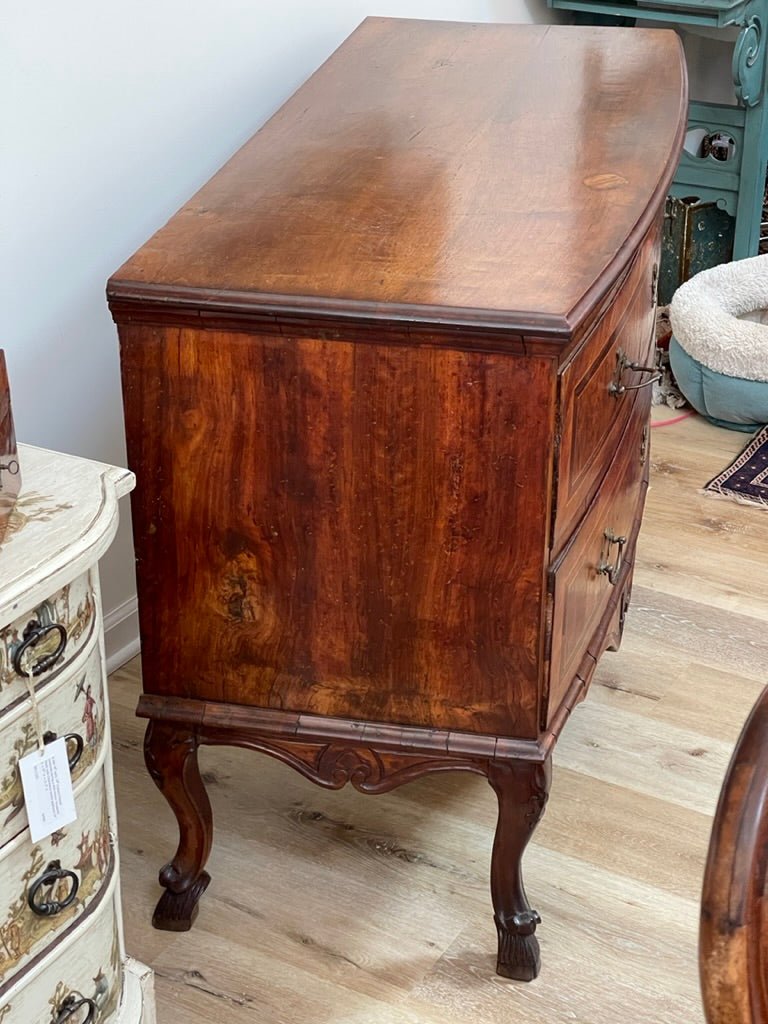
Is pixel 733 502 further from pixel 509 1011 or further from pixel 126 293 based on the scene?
pixel 126 293

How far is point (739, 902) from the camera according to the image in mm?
574

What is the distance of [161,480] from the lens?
54.8 inches

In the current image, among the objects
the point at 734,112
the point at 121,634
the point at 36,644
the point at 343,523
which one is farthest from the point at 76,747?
the point at 734,112

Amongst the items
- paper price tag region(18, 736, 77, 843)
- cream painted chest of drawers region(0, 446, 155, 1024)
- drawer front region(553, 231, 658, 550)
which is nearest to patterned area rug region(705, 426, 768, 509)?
drawer front region(553, 231, 658, 550)

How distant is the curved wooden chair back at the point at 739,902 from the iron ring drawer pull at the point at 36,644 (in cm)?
63

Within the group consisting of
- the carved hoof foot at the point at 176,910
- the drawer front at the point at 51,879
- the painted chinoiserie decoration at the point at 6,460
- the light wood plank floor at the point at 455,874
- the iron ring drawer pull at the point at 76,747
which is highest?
the painted chinoiserie decoration at the point at 6,460

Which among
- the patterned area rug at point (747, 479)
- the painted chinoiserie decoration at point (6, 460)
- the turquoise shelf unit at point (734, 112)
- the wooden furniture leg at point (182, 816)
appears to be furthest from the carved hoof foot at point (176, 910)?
the turquoise shelf unit at point (734, 112)

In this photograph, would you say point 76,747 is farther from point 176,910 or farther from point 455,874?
point 455,874

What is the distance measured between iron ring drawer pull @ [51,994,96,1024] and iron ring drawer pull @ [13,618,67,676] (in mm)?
357

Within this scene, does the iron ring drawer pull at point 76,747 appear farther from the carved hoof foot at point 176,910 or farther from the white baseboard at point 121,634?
the white baseboard at point 121,634

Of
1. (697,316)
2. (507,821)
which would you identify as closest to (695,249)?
(697,316)

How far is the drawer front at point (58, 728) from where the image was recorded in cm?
108

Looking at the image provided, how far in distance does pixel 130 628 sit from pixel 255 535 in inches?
31.8

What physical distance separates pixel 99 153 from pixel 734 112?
5.80ft
